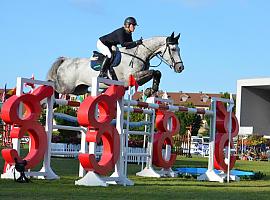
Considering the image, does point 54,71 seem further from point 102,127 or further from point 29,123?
point 102,127

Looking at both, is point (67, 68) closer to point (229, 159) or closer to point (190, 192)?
point (229, 159)

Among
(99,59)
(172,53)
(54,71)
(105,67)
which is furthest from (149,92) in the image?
(54,71)

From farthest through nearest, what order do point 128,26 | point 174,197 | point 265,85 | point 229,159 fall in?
point 265,85, point 229,159, point 128,26, point 174,197

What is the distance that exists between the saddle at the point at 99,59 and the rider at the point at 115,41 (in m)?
0.12

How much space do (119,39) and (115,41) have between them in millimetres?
156

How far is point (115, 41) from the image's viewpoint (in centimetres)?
1140

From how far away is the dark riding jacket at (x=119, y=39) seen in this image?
11.2m

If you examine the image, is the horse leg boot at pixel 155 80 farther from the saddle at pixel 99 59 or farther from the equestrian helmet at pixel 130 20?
the equestrian helmet at pixel 130 20

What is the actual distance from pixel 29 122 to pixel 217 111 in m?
4.49

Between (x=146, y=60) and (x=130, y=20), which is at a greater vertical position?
(x=130, y=20)

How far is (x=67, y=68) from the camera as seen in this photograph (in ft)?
42.5

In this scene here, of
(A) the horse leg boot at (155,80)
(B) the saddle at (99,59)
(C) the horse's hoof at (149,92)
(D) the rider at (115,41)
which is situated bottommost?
(C) the horse's hoof at (149,92)

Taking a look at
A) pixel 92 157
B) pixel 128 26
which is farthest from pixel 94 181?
pixel 128 26

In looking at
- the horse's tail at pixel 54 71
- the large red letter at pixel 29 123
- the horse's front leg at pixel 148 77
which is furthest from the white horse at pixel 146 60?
the large red letter at pixel 29 123
